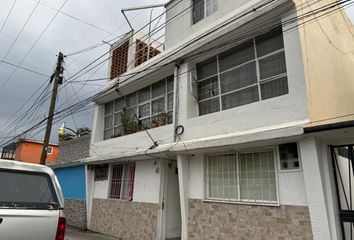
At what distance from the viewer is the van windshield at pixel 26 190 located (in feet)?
11.3

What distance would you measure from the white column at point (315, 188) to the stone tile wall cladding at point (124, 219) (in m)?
4.86

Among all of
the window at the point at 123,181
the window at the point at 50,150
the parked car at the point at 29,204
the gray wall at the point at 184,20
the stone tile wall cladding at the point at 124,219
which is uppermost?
the gray wall at the point at 184,20

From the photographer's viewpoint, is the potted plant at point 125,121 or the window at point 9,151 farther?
the window at point 9,151

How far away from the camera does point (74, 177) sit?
43.0 feet

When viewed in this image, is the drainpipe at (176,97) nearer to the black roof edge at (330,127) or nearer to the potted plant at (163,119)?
the potted plant at (163,119)

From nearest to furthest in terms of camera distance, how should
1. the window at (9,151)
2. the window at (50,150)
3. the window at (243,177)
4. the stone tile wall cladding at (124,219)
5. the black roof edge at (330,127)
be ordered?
the black roof edge at (330,127) < the window at (243,177) < the stone tile wall cladding at (124,219) < the window at (50,150) < the window at (9,151)

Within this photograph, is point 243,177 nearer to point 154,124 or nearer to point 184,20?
point 154,124

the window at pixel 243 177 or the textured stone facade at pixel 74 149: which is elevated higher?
the textured stone facade at pixel 74 149

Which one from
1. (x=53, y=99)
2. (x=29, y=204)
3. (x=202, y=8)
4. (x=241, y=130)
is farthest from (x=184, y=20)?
(x=29, y=204)

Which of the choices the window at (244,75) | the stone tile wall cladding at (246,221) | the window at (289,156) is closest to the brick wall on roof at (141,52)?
the window at (244,75)

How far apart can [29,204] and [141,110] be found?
738 centimetres

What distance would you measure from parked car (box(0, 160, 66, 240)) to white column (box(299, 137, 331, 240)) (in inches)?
167

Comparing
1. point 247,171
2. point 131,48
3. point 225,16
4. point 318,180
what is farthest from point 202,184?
point 131,48

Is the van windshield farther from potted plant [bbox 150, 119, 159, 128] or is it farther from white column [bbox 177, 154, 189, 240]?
potted plant [bbox 150, 119, 159, 128]
